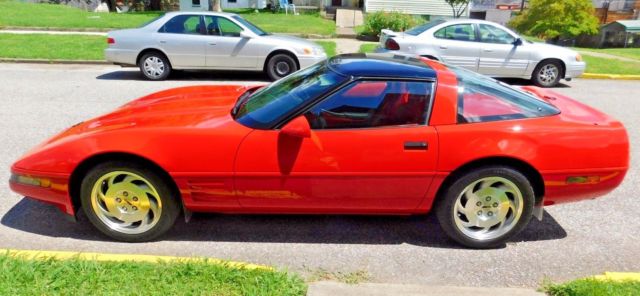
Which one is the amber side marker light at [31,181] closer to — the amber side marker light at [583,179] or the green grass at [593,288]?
the green grass at [593,288]

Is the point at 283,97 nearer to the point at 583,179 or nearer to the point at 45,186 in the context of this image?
the point at 45,186

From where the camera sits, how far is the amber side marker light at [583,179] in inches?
122

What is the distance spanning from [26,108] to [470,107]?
21.4ft

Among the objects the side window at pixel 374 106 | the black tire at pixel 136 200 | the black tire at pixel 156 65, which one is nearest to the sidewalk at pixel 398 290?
the side window at pixel 374 106

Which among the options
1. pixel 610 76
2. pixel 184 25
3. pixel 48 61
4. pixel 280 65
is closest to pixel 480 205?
pixel 280 65

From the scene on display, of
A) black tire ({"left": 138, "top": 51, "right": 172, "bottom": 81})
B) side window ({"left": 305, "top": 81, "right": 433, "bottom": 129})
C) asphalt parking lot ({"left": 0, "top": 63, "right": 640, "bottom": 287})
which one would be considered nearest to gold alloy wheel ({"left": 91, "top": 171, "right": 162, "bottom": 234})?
asphalt parking lot ({"left": 0, "top": 63, "right": 640, "bottom": 287})

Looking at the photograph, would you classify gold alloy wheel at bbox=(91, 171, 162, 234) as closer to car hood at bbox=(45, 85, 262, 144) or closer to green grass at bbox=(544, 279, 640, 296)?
car hood at bbox=(45, 85, 262, 144)

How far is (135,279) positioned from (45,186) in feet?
3.45

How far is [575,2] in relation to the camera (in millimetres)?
25906

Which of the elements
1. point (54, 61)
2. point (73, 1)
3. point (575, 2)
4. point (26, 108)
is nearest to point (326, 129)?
point (26, 108)

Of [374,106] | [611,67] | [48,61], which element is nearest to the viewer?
[374,106]

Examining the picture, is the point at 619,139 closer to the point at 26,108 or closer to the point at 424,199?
the point at 424,199

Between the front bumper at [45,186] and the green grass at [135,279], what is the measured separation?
452 mm

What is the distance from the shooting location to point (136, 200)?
3127mm
